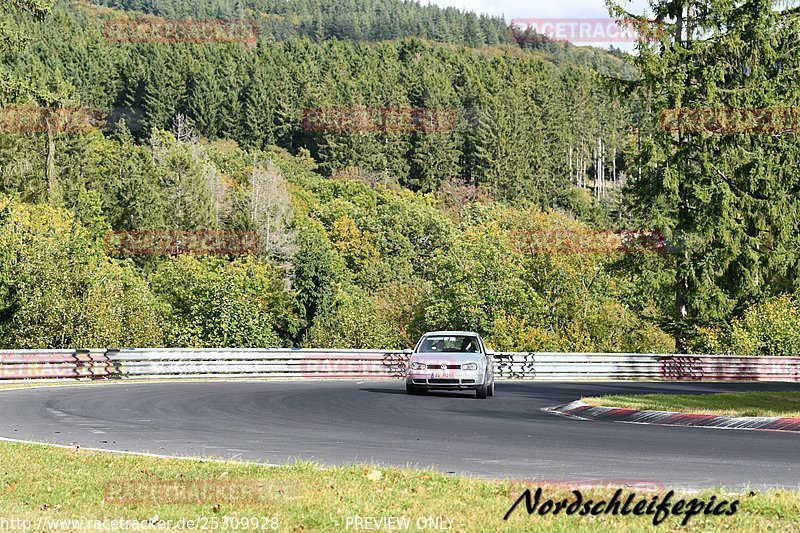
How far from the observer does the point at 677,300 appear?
173ft

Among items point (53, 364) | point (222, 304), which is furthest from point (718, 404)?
point (222, 304)

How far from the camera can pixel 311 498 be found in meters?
9.22

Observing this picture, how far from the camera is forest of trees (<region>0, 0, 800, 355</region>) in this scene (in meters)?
51.0

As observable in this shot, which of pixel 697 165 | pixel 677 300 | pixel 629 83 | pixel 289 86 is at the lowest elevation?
pixel 677 300

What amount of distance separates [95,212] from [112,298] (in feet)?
147

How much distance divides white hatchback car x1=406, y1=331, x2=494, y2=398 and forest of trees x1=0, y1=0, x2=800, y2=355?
16808 mm

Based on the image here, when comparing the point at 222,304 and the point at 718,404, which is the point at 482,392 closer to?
Result: the point at 718,404

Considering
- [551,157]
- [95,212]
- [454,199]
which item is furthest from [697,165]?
[551,157]

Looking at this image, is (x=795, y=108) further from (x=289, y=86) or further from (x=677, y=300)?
(x=289, y=86)

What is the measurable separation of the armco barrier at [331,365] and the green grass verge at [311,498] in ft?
64.5

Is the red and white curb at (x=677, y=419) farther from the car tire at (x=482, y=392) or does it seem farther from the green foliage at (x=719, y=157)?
the green foliage at (x=719, y=157)

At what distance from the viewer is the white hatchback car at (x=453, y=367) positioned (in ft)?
86.7

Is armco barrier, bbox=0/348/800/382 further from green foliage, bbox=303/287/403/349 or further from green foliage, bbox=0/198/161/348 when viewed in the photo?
green foliage, bbox=303/287/403/349

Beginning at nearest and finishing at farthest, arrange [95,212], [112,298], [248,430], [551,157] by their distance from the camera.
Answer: [248,430]
[112,298]
[95,212]
[551,157]
